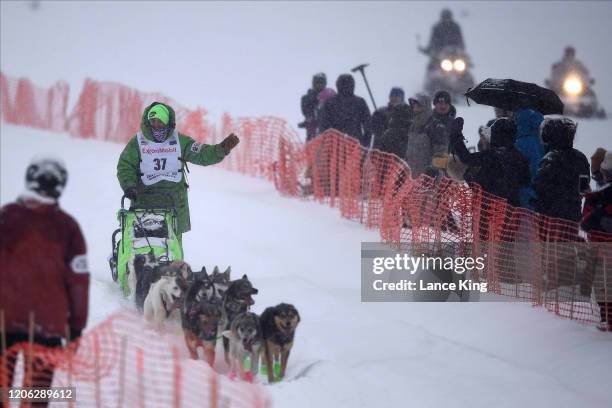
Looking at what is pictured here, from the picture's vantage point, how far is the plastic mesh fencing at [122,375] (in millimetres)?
5086

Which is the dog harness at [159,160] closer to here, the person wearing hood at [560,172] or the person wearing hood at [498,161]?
the person wearing hood at [498,161]

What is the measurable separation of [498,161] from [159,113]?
3.11 m

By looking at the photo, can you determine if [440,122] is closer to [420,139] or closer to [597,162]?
[420,139]

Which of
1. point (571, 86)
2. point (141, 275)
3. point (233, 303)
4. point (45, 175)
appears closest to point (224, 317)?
point (233, 303)

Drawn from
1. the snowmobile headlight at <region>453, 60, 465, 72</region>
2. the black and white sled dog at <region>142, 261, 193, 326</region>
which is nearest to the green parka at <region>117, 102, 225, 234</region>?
the black and white sled dog at <region>142, 261, 193, 326</region>

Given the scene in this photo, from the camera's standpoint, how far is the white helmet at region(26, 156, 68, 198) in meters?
4.94

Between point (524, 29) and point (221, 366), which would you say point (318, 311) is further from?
point (524, 29)

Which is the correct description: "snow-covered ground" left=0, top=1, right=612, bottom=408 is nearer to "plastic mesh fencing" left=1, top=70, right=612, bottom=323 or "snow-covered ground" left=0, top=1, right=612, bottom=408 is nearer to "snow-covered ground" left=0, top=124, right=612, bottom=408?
"snow-covered ground" left=0, top=124, right=612, bottom=408

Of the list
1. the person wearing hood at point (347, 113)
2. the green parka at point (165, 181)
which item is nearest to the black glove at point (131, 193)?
the green parka at point (165, 181)

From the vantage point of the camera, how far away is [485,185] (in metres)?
9.34

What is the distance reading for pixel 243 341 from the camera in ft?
Answer: 22.7

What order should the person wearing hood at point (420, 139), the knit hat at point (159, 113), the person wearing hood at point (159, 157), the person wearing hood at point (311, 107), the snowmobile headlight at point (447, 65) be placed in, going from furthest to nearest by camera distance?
the snowmobile headlight at point (447, 65), the person wearing hood at point (311, 107), the person wearing hood at point (420, 139), the person wearing hood at point (159, 157), the knit hat at point (159, 113)

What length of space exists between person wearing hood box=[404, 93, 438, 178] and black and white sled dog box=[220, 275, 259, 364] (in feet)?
17.3

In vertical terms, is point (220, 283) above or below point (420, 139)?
below
